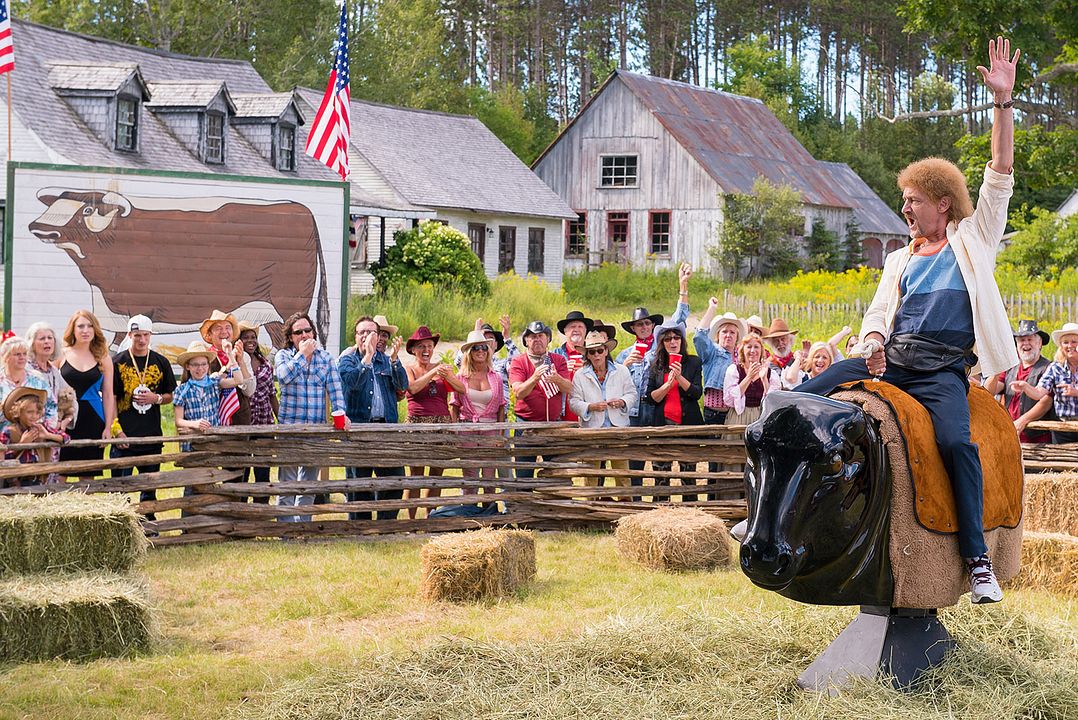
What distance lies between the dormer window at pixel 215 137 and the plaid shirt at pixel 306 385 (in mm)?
18417

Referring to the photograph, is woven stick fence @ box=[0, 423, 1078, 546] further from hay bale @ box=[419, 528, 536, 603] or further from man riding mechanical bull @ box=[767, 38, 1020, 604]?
man riding mechanical bull @ box=[767, 38, 1020, 604]

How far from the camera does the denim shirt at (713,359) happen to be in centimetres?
1170

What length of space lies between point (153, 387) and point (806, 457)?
6.95m

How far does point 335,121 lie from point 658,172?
74.8 ft

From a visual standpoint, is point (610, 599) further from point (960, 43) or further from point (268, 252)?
point (960, 43)

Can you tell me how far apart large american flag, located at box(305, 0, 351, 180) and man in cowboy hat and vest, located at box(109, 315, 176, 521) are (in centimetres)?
924

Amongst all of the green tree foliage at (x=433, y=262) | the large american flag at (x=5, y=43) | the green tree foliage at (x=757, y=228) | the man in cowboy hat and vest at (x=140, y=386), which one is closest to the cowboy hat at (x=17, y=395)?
the man in cowboy hat and vest at (x=140, y=386)

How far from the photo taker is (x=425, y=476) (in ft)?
35.6

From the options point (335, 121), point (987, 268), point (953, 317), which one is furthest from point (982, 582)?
point (335, 121)

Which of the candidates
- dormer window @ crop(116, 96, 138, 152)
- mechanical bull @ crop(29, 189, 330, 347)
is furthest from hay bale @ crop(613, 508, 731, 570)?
dormer window @ crop(116, 96, 138, 152)

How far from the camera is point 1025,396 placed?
11109mm

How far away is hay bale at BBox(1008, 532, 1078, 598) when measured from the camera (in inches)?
325

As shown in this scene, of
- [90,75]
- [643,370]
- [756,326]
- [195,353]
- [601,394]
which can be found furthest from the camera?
[90,75]

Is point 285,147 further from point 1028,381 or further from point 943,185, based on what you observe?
point 943,185
